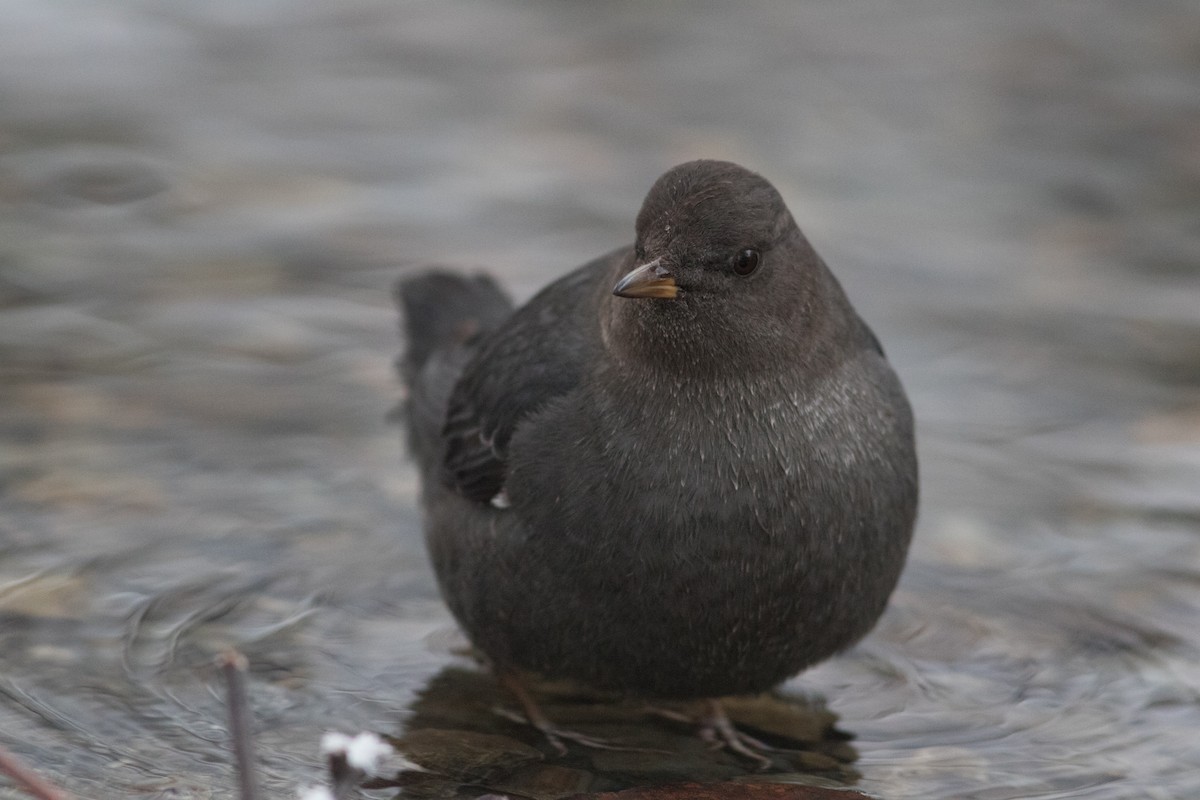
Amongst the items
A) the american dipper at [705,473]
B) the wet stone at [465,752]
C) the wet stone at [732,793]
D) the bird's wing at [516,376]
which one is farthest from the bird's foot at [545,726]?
the bird's wing at [516,376]

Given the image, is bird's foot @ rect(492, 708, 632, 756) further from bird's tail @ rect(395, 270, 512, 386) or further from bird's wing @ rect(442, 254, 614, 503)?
bird's tail @ rect(395, 270, 512, 386)

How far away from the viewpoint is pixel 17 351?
6.96m

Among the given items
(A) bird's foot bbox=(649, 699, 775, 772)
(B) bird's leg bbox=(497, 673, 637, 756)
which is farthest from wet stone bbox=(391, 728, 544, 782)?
(A) bird's foot bbox=(649, 699, 775, 772)

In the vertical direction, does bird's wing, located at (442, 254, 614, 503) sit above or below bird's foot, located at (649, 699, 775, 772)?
above

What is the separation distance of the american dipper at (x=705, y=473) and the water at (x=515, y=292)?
566 millimetres

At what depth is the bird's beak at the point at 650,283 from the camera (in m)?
4.30

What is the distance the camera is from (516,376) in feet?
16.7

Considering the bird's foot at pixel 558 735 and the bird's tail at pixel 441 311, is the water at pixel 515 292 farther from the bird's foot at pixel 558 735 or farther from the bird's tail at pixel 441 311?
the bird's tail at pixel 441 311

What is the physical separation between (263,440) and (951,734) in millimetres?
2817

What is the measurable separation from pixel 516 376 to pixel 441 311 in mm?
1271

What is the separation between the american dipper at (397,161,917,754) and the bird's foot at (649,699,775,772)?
0.23 metres

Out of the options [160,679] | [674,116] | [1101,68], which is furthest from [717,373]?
[1101,68]

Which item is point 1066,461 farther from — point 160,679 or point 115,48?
point 115,48

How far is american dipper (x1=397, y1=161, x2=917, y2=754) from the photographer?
4.45 metres
